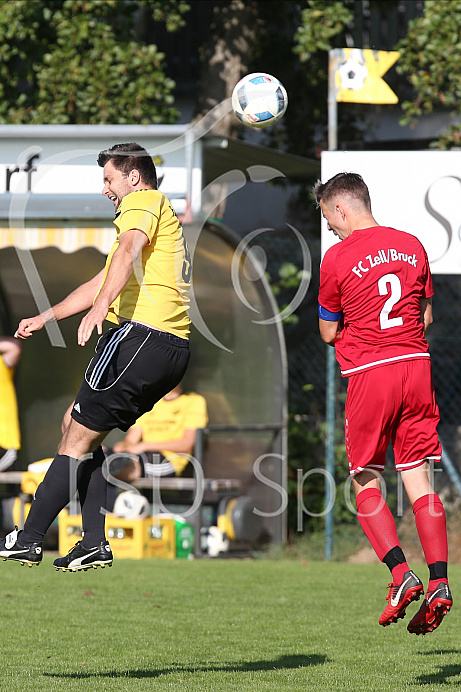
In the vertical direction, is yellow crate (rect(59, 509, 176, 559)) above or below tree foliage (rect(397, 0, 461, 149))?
below

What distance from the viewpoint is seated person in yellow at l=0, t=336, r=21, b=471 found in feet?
37.8

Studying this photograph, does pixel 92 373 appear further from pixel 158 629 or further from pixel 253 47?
pixel 253 47

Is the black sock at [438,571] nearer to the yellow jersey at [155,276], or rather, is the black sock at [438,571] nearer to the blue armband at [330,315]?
the blue armband at [330,315]

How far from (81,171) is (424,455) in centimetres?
638

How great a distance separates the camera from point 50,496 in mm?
5102

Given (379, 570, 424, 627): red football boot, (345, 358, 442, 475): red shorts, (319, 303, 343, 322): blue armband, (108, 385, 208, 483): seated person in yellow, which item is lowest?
(108, 385, 208, 483): seated person in yellow

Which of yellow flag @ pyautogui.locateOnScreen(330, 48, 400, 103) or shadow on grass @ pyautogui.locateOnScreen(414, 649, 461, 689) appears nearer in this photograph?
shadow on grass @ pyautogui.locateOnScreen(414, 649, 461, 689)

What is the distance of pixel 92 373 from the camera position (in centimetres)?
500

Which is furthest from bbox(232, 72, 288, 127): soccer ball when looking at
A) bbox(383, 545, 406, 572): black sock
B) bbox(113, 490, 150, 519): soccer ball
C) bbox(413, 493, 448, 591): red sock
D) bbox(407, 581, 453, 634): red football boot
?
bbox(113, 490, 150, 519): soccer ball

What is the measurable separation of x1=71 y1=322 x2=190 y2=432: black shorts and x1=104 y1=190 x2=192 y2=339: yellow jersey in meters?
0.06

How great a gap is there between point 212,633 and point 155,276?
251 cm

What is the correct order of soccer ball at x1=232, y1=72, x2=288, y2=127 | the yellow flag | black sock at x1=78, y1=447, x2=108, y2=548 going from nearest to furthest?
black sock at x1=78, y1=447, x2=108, y2=548 → soccer ball at x1=232, y1=72, x2=288, y2=127 → the yellow flag

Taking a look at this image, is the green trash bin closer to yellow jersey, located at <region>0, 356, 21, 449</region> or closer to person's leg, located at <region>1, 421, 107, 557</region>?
yellow jersey, located at <region>0, 356, 21, 449</region>

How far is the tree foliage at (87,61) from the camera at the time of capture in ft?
41.2
